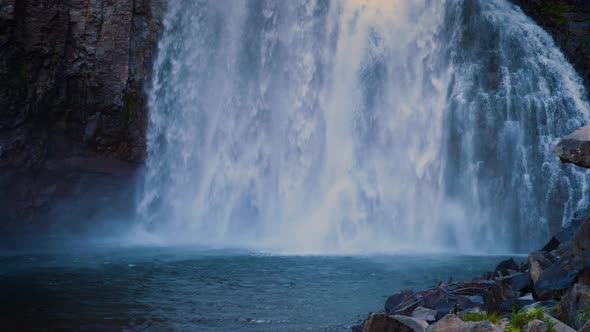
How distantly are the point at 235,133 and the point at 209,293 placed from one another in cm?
1091

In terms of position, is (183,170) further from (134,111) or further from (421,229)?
(421,229)

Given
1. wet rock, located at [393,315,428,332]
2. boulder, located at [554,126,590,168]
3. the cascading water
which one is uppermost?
the cascading water

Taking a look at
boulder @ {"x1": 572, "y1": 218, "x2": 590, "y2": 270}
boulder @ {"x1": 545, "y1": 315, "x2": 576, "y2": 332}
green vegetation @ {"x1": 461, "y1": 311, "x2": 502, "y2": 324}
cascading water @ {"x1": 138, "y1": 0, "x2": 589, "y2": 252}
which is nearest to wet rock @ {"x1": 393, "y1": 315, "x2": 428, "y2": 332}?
green vegetation @ {"x1": 461, "y1": 311, "x2": 502, "y2": 324}

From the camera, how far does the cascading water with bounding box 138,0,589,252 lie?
1709 centimetres

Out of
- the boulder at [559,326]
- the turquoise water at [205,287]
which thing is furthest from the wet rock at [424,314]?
the boulder at [559,326]

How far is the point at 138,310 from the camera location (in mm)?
8367

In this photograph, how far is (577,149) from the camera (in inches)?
213

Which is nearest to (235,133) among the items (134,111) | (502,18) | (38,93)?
(134,111)

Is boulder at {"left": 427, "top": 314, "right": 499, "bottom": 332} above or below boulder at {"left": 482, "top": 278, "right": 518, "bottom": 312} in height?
below

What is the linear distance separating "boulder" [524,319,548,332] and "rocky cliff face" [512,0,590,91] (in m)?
14.8

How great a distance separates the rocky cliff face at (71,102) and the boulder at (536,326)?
609 inches

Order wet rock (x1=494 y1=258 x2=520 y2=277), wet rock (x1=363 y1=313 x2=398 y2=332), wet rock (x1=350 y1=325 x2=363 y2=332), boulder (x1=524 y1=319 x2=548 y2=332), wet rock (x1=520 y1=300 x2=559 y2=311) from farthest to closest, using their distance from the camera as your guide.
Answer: wet rock (x1=494 y1=258 x2=520 y2=277) < wet rock (x1=350 y1=325 x2=363 y2=332) < wet rock (x1=363 y1=313 x2=398 y2=332) < wet rock (x1=520 y1=300 x2=559 y2=311) < boulder (x1=524 y1=319 x2=548 y2=332)

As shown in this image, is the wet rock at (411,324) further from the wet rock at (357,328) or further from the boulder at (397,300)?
the boulder at (397,300)

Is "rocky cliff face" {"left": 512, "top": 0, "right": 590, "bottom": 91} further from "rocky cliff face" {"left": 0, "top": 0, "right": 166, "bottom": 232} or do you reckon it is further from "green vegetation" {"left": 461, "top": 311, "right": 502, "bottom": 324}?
"green vegetation" {"left": 461, "top": 311, "right": 502, "bottom": 324}
